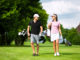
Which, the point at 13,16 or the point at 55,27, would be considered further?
the point at 13,16

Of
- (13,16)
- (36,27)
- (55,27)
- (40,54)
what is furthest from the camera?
(13,16)

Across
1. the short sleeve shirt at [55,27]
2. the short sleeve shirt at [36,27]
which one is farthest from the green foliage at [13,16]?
the short sleeve shirt at [55,27]

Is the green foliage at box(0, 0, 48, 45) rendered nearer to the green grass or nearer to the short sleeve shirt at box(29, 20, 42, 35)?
the green grass

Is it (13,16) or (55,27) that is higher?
(13,16)

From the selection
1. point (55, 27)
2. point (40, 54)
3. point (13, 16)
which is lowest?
point (40, 54)

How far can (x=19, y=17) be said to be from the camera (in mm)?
46156

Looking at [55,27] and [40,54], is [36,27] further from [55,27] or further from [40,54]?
[40,54]

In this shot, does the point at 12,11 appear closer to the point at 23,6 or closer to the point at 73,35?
the point at 23,6

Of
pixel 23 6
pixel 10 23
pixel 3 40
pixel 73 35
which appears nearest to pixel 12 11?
pixel 10 23

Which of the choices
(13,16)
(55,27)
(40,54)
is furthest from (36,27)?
(13,16)

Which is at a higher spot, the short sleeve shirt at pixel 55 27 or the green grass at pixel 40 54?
the short sleeve shirt at pixel 55 27

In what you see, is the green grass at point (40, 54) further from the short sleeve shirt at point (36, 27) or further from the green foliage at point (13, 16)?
the green foliage at point (13, 16)

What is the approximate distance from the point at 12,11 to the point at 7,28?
2.88m

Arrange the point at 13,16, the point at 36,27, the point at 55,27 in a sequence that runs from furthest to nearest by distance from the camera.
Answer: the point at 13,16 → the point at 36,27 → the point at 55,27
